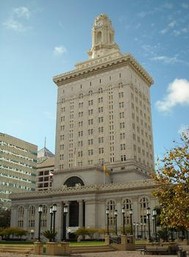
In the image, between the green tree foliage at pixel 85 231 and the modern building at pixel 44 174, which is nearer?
the green tree foliage at pixel 85 231

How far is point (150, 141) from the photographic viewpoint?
108 metres

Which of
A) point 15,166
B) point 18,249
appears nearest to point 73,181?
point 18,249

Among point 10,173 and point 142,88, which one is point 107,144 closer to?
point 142,88

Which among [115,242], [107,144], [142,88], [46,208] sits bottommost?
[115,242]

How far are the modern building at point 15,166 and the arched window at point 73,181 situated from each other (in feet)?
148

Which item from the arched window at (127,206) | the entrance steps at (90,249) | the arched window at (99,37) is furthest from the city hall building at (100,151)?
the entrance steps at (90,249)

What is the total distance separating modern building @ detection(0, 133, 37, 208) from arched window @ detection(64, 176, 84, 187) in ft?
148

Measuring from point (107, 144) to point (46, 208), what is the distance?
24489 millimetres

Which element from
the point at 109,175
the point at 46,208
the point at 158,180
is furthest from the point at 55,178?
the point at 158,180

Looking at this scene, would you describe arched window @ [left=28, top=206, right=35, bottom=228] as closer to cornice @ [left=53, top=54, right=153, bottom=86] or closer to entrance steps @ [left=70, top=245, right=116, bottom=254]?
cornice @ [left=53, top=54, right=153, bottom=86]

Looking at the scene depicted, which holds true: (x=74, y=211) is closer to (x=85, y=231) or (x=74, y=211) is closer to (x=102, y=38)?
(x=85, y=231)

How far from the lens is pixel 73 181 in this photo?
90.0m

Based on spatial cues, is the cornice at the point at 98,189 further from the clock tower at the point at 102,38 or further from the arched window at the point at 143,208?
the clock tower at the point at 102,38

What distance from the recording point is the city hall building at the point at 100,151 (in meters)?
80.4
